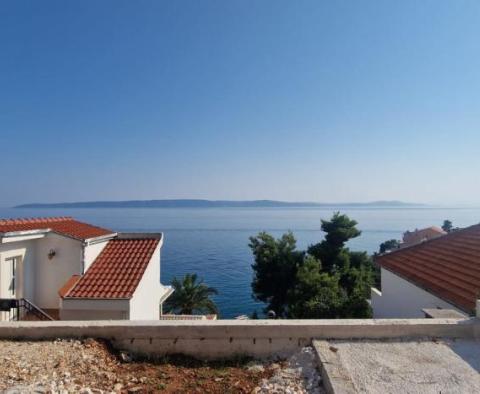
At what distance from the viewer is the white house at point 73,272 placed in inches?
358

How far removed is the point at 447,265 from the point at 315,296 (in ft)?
36.9

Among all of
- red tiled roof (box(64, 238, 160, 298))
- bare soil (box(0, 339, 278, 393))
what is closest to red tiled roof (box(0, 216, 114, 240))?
red tiled roof (box(64, 238, 160, 298))

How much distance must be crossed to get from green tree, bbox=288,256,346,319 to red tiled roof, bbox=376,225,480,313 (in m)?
4.40

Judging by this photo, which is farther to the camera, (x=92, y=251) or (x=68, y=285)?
(x=92, y=251)

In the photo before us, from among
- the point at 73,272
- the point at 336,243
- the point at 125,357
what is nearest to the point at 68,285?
the point at 73,272

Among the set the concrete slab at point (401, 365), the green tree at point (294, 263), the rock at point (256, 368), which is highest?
the concrete slab at point (401, 365)

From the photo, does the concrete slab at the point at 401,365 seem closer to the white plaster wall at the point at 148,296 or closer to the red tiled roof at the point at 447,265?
the red tiled roof at the point at 447,265

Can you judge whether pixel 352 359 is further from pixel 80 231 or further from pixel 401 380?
pixel 80 231

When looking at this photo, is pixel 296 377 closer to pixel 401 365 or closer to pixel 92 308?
pixel 401 365

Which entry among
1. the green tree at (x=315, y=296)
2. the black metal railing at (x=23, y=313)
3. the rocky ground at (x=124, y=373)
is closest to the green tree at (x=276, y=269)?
the green tree at (x=315, y=296)

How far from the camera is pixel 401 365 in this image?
3762 mm

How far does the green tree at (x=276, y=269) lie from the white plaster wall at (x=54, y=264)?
21.8m

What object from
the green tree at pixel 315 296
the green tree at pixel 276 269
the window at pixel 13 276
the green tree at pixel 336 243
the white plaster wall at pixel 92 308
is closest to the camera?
the white plaster wall at pixel 92 308

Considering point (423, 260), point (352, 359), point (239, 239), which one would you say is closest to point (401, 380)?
point (352, 359)
